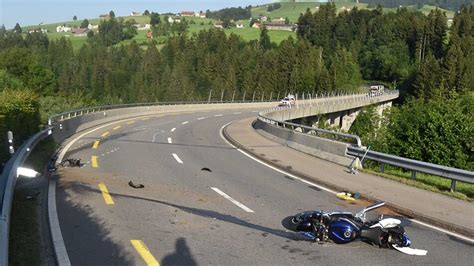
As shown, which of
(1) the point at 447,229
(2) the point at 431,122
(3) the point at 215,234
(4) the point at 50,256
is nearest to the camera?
(4) the point at 50,256

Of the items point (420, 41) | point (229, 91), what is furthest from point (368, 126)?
point (420, 41)

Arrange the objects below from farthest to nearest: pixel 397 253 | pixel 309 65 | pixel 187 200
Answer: pixel 309 65 → pixel 187 200 → pixel 397 253

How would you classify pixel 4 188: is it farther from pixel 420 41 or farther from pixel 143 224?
pixel 420 41

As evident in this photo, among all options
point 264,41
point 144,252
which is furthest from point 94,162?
point 264,41

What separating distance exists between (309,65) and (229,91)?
26.2 m

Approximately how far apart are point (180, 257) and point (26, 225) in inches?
119

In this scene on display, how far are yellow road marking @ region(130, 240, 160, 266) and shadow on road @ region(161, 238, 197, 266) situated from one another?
14 centimetres

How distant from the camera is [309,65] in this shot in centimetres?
14812

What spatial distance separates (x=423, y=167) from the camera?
13734mm

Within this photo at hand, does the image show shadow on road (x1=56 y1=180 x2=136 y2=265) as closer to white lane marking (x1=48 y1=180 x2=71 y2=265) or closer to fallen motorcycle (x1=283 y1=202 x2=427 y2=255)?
white lane marking (x1=48 y1=180 x2=71 y2=265)

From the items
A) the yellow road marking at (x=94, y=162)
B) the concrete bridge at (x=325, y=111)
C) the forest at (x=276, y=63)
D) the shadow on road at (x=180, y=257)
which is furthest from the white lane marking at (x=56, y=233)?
the forest at (x=276, y=63)

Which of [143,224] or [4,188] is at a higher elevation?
[4,188]

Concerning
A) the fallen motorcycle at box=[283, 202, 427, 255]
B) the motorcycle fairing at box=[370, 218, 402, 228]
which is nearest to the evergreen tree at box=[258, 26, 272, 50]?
the fallen motorcycle at box=[283, 202, 427, 255]

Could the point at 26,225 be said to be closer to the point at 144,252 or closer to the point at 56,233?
the point at 56,233
